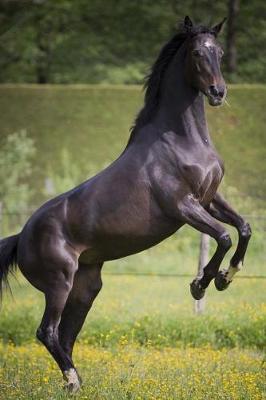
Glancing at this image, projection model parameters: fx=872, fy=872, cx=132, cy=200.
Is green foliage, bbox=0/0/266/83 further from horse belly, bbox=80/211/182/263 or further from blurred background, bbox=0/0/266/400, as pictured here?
horse belly, bbox=80/211/182/263

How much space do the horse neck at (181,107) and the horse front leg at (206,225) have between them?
59 centimetres

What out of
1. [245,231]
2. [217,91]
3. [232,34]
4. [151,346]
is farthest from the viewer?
[232,34]

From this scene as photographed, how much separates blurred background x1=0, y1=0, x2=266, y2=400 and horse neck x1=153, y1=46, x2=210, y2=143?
3.89ft

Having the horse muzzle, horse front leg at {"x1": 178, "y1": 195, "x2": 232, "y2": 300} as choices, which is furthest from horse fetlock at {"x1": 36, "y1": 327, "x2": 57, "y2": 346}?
the horse muzzle

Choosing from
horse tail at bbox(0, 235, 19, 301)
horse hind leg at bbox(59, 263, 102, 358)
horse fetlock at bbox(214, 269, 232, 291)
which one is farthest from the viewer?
horse tail at bbox(0, 235, 19, 301)

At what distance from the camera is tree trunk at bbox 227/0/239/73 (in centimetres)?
2638

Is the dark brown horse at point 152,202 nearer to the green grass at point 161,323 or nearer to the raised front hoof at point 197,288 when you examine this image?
the raised front hoof at point 197,288

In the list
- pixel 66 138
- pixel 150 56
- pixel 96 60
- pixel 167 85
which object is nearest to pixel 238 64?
pixel 150 56

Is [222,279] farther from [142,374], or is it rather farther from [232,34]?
[232,34]

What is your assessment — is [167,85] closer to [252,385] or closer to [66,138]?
[252,385]

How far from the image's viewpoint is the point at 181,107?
7473mm

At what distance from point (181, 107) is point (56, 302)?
6.67ft

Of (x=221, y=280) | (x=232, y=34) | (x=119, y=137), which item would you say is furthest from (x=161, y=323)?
(x=232, y=34)

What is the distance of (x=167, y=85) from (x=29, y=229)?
181 cm
